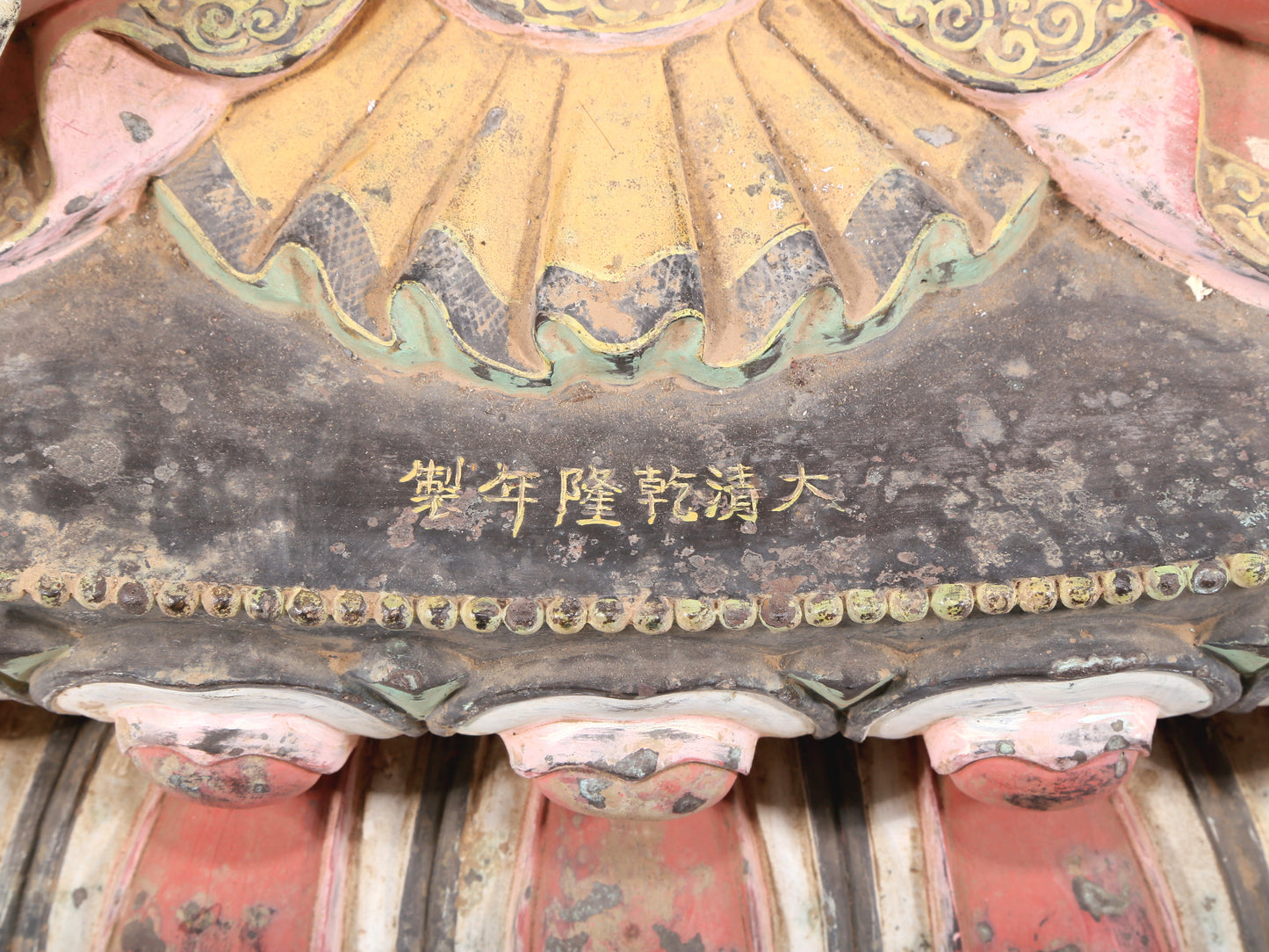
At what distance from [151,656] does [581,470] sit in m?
0.44

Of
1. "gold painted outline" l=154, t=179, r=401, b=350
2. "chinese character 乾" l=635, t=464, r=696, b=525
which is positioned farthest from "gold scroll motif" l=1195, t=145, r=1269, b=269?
"gold painted outline" l=154, t=179, r=401, b=350

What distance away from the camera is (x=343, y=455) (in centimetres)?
108

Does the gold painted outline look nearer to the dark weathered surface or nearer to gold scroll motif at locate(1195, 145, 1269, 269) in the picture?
the dark weathered surface

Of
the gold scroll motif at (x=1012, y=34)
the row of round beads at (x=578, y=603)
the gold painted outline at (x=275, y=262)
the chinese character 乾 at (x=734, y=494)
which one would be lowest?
the row of round beads at (x=578, y=603)

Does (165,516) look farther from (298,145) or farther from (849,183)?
(849,183)

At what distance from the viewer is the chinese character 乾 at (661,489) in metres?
1.04

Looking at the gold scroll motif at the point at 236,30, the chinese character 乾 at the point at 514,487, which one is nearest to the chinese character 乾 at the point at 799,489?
the chinese character 乾 at the point at 514,487

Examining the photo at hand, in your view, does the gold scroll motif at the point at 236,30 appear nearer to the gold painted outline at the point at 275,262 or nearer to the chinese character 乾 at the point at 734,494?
the gold painted outline at the point at 275,262

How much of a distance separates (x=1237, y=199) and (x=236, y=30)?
1.07m

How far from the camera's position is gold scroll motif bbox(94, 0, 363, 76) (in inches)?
44.4

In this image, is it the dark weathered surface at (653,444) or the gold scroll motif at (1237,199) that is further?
the gold scroll motif at (1237,199)

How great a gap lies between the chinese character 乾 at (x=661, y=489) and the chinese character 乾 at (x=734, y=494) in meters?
0.02

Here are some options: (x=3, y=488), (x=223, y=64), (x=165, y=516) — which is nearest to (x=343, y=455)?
(x=165, y=516)

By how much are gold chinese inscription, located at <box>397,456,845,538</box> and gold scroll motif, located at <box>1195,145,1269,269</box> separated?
1.63 feet
